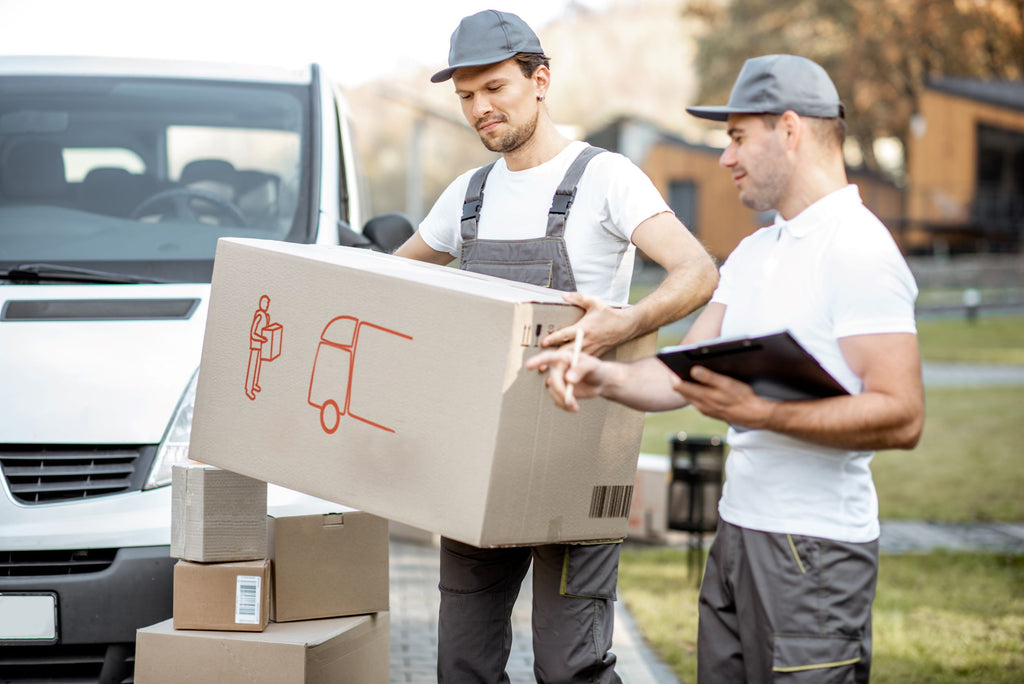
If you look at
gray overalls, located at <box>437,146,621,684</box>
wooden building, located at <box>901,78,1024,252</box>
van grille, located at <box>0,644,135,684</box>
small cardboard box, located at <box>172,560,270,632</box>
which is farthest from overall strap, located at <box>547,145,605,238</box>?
wooden building, located at <box>901,78,1024,252</box>

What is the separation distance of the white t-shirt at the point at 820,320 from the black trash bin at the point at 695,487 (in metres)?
4.15

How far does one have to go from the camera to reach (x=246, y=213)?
14.7 feet

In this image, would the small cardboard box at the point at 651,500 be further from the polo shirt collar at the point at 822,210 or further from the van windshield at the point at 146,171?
the polo shirt collar at the point at 822,210

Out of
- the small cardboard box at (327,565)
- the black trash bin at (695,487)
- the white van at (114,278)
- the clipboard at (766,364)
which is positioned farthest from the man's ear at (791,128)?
the black trash bin at (695,487)

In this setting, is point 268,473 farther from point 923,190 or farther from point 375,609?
point 923,190

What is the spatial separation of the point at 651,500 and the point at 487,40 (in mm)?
4825

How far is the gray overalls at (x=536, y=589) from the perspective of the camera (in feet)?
9.98

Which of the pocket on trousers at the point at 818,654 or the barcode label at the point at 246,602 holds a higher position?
the pocket on trousers at the point at 818,654

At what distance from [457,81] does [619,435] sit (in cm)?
105

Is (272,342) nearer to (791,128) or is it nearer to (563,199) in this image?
(563,199)

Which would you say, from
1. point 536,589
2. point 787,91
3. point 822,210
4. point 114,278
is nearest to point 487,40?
point 787,91

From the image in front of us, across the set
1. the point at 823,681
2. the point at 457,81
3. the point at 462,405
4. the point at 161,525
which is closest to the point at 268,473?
the point at 462,405

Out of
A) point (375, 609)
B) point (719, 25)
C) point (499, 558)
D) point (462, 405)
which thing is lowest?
point (375, 609)

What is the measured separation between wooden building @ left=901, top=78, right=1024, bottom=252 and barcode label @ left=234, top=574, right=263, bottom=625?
35330 mm
